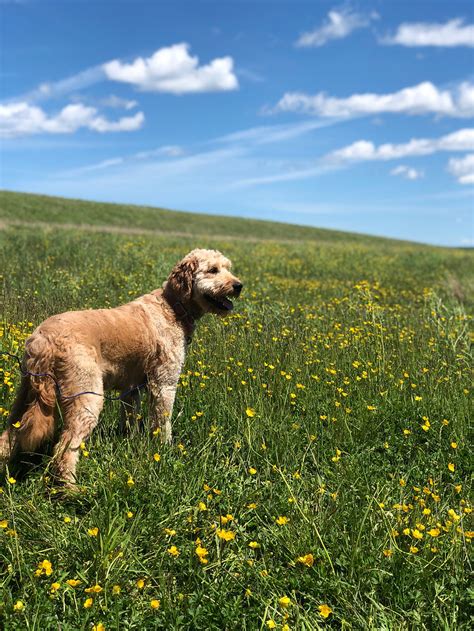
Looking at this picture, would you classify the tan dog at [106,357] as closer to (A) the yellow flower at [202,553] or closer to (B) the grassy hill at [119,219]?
(A) the yellow flower at [202,553]

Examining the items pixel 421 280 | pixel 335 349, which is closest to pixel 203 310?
pixel 335 349

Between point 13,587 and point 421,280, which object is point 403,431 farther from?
point 421,280

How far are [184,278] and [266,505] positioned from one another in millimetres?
2278

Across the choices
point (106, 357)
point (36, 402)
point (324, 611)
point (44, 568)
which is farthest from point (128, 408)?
point (324, 611)

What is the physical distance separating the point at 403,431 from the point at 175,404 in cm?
221

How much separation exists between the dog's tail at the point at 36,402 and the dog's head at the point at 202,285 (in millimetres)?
1596

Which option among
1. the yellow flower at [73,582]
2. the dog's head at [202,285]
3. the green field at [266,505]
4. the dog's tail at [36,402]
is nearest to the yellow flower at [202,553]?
the green field at [266,505]

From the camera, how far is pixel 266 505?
3.28 metres

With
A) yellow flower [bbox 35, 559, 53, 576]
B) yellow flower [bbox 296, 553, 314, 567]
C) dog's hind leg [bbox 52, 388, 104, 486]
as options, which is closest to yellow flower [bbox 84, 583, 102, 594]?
yellow flower [bbox 35, 559, 53, 576]

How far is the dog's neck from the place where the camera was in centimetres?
453

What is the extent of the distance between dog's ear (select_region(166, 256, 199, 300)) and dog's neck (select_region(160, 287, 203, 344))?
0.18ft

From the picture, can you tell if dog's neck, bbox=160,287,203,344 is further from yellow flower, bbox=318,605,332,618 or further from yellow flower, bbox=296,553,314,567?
yellow flower, bbox=318,605,332,618

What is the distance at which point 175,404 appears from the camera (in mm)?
4598

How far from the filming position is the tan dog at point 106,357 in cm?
325
